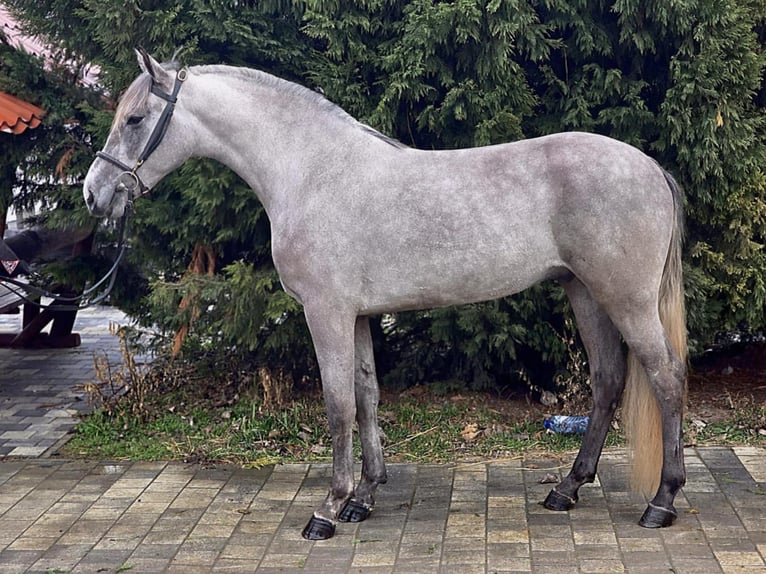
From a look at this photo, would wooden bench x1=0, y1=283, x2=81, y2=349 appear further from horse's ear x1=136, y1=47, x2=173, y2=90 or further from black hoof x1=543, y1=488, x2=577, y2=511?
black hoof x1=543, y1=488, x2=577, y2=511

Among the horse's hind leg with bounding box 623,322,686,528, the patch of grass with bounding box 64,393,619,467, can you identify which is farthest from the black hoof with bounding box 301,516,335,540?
the horse's hind leg with bounding box 623,322,686,528

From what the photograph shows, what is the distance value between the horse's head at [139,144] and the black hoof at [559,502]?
2385mm

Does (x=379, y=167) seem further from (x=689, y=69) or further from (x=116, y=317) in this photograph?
(x=116, y=317)

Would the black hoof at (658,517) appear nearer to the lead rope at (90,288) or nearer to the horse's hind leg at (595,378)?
the horse's hind leg at (595,378)

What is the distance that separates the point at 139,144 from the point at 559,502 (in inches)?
101

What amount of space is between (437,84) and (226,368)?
2.56m

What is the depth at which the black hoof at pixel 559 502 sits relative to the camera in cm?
441

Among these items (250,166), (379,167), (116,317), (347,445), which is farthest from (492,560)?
(116,317)

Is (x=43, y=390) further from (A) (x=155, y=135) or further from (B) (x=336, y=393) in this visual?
(B) (x=336, y=393)

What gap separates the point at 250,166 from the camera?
427 centimetres

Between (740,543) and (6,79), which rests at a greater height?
(6,79)

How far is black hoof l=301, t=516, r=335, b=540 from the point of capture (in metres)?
4.16

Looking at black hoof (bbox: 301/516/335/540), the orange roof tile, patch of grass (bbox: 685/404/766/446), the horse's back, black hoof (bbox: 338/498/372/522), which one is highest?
the orange roof tile

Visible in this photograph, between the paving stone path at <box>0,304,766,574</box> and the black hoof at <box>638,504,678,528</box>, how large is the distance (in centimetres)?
5
